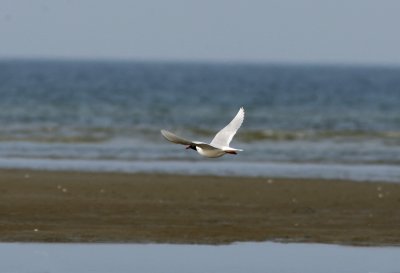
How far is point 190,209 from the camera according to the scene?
1622 cm

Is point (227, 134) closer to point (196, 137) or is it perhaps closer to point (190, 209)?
point (190, 209)

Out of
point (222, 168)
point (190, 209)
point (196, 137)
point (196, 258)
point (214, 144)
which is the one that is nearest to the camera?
point (196, 258)

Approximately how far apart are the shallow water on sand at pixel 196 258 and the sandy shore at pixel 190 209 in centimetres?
48

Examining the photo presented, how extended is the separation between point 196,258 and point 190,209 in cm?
379

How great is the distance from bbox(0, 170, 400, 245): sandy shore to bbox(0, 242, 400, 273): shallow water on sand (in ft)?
1.57

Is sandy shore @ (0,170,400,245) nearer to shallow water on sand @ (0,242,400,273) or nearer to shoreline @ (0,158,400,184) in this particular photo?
shallow water on sand @ (0,242,400,273)

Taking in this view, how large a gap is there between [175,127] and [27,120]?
4993mm

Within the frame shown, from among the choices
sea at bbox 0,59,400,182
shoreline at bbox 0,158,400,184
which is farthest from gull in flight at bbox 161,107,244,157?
sea at bbox 0,59,400,182

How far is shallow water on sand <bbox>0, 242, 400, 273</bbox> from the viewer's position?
11773 millimetres

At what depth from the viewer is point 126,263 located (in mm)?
12023

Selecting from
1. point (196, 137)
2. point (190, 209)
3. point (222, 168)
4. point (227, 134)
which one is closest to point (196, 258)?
point (227, 134)

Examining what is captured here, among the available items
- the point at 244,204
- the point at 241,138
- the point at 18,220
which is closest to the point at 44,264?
the point at 18,220

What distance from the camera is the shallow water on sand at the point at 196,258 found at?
11773 mm

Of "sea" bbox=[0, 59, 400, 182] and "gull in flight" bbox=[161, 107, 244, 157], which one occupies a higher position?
"sea" bbox=[0, 59, 400, 182]
